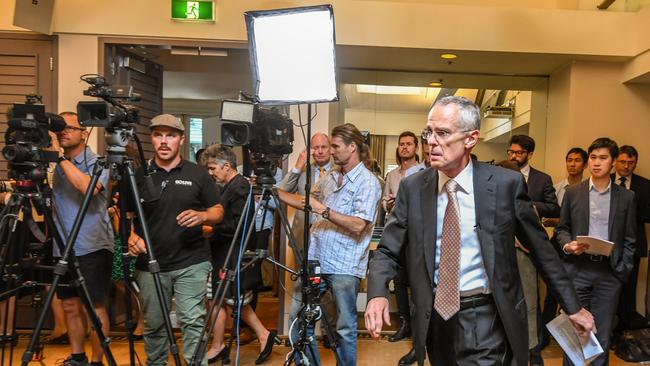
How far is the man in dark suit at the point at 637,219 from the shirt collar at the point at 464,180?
2.57 metres

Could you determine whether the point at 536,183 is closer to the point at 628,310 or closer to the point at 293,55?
the point at 628,310

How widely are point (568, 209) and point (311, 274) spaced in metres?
1.58

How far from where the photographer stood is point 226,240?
3.17m

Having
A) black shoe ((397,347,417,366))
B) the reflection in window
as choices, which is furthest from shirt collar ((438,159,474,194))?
the reflection in window

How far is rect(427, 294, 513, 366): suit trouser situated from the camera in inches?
62.4

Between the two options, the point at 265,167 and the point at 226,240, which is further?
the point at 226,240

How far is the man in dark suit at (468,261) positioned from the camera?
5.14 feet

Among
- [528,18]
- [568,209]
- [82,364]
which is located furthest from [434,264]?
[528,18]

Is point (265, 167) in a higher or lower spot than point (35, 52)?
→ lower

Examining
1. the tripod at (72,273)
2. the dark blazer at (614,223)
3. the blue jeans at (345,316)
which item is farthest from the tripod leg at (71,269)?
the dark blazer at (614,223)

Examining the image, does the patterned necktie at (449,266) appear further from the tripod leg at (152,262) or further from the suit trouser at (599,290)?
the suit trouser at (599,290)

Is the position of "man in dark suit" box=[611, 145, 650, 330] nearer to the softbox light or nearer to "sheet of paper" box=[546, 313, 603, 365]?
"sheet of paper" box=[546, 313, 603, 365]

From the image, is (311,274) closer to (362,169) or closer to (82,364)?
(362,169)

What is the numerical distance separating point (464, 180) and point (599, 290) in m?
1.52
